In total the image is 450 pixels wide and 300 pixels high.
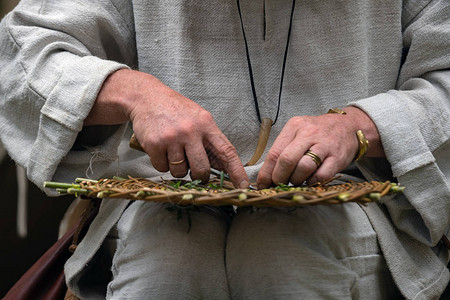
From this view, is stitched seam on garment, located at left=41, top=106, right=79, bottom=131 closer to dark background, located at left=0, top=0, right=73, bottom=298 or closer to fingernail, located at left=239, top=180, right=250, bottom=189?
fingernail, located at left=239, top=180, right=250, bottom=189

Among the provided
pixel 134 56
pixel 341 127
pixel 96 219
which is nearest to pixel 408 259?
pixel 341 127

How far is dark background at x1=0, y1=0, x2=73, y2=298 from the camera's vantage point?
1.83m

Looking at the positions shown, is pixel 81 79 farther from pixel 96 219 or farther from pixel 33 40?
pixel 96 219

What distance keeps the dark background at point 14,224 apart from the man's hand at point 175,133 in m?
1.10

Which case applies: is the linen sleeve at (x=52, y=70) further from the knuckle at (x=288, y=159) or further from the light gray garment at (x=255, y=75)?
the knuckle at (x=288, y=159)

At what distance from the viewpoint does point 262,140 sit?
106 cm

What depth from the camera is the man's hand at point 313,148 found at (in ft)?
2.65

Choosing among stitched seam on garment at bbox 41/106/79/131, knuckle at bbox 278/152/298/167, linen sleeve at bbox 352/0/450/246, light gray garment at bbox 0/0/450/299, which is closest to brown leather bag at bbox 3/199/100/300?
light gray garment at bbox 0/0/450/299

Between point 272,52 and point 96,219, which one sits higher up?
point 272,52

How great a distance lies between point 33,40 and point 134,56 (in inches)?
10.1

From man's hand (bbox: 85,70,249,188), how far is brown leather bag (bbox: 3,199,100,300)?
0.98 feet

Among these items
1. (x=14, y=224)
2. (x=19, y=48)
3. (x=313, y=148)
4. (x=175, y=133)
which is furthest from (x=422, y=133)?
(x=14, y=224)

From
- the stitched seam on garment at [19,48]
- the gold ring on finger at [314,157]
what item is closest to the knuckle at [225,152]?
the gold ring on finger at [314,157]

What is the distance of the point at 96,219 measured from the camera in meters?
1.01
